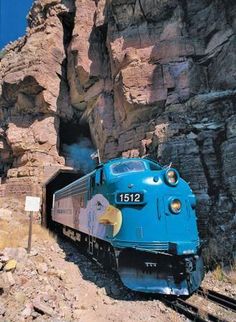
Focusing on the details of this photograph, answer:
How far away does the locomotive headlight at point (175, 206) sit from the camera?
7.69 metres

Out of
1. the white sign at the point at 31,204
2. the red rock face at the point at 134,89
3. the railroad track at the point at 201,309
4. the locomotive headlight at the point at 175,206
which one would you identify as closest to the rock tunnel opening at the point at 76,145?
the red rock face at the point at 134,89

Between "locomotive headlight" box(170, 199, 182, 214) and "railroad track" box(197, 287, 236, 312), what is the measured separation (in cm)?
215

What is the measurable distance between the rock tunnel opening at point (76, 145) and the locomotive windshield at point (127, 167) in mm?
17246

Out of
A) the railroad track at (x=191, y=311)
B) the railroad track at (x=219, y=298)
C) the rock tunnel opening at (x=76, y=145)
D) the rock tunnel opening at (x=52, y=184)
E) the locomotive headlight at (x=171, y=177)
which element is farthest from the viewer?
the rock tunnel opening at (x=76, y=145)

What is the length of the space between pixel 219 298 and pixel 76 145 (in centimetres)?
2300

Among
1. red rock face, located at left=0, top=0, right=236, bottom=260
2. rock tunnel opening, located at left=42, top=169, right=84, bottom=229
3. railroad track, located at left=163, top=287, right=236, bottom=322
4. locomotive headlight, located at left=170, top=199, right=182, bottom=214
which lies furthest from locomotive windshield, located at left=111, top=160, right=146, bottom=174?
rock tunnel opening, located at left=42, top=169, right=84, bottom=229

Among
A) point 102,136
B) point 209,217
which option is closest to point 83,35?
point 102,136

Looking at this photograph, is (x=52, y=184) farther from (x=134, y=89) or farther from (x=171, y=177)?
(x=171, y=177)

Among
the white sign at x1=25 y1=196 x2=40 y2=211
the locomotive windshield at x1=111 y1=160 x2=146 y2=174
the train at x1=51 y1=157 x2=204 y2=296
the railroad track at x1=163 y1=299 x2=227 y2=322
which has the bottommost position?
the railroad track at x1=163 y1=299 x2=227 y2=322

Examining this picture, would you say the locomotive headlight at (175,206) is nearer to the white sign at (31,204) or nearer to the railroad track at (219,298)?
the railroad track at (219,298)

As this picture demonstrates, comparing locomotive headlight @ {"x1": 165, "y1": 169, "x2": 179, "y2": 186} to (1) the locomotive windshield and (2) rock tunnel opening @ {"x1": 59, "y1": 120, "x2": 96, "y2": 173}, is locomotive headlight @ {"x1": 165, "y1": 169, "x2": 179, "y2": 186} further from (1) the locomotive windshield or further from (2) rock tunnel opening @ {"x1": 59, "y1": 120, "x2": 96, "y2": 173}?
(2) rock tunnel opening @ {"x1": 59, "y1": 120, "x2": 96, "y2": 173}

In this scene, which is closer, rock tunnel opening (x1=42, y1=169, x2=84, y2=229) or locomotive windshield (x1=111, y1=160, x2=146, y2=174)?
locomotive windshield (x1=111, y1=160, x2=146, y2=174)

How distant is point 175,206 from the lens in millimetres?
7781

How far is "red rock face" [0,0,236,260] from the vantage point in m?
14.0
